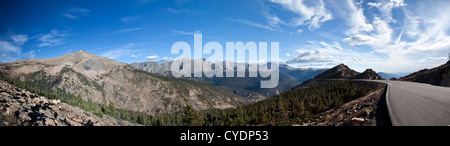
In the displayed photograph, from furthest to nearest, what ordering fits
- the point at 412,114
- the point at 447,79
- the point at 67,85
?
the point at 67,85 → the point at 447,79 → the point at 412,114

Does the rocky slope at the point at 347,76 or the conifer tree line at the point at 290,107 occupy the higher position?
the rocky slope at the point at 347,76

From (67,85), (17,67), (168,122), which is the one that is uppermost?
(17,67)

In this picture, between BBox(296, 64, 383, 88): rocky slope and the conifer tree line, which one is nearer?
the conifer tree line

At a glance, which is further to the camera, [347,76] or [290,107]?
[347,76]

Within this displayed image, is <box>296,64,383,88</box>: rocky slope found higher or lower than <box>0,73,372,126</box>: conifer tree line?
higher

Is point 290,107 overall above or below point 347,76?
below

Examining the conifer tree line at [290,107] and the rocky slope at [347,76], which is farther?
the rocky slope at [347,76]
